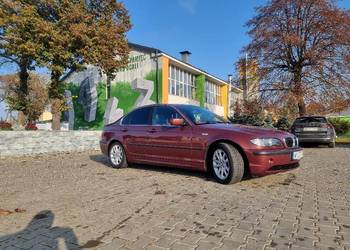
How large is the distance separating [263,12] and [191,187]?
800 inches

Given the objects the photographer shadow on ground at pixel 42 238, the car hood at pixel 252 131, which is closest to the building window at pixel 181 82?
the car hood at pixel 252 131

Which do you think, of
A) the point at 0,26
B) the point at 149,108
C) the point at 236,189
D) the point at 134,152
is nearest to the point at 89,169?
the point at 134,152

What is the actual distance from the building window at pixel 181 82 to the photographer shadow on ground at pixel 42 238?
22.2 m

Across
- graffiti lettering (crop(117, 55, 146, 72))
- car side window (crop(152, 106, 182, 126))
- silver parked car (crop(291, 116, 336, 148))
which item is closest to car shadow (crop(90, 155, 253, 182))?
car side window (crop(152, 106, 182, 126))

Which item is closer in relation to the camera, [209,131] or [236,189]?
[236,189]

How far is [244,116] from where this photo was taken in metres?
25.2

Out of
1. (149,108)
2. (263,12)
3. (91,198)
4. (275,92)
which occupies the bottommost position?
(91,198)

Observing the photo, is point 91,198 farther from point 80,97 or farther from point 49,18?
point 80,97

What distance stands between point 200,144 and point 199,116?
34.7 inches

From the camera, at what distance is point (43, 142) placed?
12719 millimetres

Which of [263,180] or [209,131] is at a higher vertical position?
[209,131]

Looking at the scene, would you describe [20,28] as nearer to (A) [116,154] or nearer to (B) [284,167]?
(A) [116,154]

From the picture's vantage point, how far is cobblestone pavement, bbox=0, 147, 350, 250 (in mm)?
3660

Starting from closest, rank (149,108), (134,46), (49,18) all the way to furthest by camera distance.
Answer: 1. (149,108)
2. (49,18)
3. (134,46)
